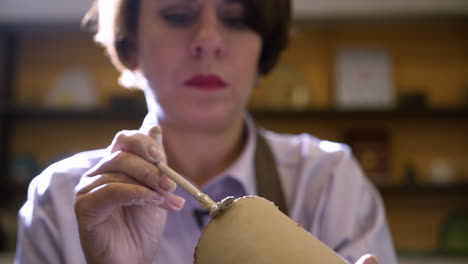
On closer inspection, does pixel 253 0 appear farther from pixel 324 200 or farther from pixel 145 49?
pixel 324 200

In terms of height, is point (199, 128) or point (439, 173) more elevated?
point (199, 128)

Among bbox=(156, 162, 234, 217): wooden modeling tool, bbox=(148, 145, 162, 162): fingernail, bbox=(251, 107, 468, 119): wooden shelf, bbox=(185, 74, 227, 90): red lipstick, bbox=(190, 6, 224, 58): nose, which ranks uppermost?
bbox=(190, 6, 224, 58): nose

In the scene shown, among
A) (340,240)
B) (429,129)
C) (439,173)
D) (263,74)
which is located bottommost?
A: (439,173)

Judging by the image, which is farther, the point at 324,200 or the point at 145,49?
the point at 324,200

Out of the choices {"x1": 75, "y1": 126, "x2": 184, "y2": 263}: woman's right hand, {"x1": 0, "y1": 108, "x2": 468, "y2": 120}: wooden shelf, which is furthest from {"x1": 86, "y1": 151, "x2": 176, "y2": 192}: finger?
{"x1": 0, "y1": 108, "x2": 468, "y2": 120}: wooden shelf

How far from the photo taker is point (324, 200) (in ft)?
2.59

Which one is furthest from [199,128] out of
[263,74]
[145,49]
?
[263,74]

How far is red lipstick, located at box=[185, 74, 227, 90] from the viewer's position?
0.62 metres

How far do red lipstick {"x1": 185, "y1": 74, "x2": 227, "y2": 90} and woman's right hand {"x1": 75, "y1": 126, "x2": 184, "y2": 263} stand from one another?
0.14m

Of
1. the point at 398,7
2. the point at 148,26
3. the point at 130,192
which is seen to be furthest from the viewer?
the point at 398,7

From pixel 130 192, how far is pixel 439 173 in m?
2.01

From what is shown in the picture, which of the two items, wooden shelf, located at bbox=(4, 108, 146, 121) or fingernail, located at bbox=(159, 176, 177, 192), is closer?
fingernail, located at bbox=(159, 176, 177, 192)

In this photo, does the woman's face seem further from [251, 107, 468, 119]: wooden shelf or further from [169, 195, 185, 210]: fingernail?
[251, 107, 468, 119]: wooden shelf

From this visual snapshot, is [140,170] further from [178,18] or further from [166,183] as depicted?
[178,18]
